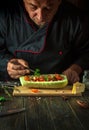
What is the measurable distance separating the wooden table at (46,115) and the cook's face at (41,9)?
0.65 meters

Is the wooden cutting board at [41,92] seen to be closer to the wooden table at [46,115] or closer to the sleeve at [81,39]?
the wooden table at [46,115]

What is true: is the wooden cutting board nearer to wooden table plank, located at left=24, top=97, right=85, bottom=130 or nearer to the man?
wooden table plank, located at left=24, top=97, right=85, bottom=130

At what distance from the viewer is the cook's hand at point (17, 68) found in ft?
5.01

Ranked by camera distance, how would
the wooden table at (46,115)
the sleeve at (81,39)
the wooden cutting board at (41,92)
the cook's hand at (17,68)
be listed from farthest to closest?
the sleeve at (81,39), the cook's hand at (17,68), the wooden cutting board at (41,92), the wooden table at (46,115)

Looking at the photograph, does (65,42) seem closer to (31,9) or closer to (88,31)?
(88,31)

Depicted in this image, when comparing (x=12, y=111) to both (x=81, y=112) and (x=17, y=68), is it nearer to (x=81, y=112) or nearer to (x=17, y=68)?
(x=81, y=112)

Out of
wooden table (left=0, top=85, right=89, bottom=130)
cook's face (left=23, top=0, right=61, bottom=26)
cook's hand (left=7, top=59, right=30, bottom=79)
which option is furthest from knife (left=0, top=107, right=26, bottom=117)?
cook's face (left=23, top=0, right=61, bottom=26)

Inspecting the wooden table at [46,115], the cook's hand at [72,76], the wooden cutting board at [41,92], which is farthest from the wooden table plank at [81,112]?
the cook's hand at [72,76]

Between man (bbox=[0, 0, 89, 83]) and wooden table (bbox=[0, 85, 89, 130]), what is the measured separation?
53 cm

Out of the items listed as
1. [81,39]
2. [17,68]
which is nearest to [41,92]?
[17,68]

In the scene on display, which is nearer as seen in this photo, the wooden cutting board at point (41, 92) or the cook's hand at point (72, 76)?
the wooden cutting board at point (41, 92)

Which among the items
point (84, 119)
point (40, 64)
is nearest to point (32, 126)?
point (84, 119)

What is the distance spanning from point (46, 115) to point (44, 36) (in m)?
0.87

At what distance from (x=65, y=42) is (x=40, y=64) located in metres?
0.23
